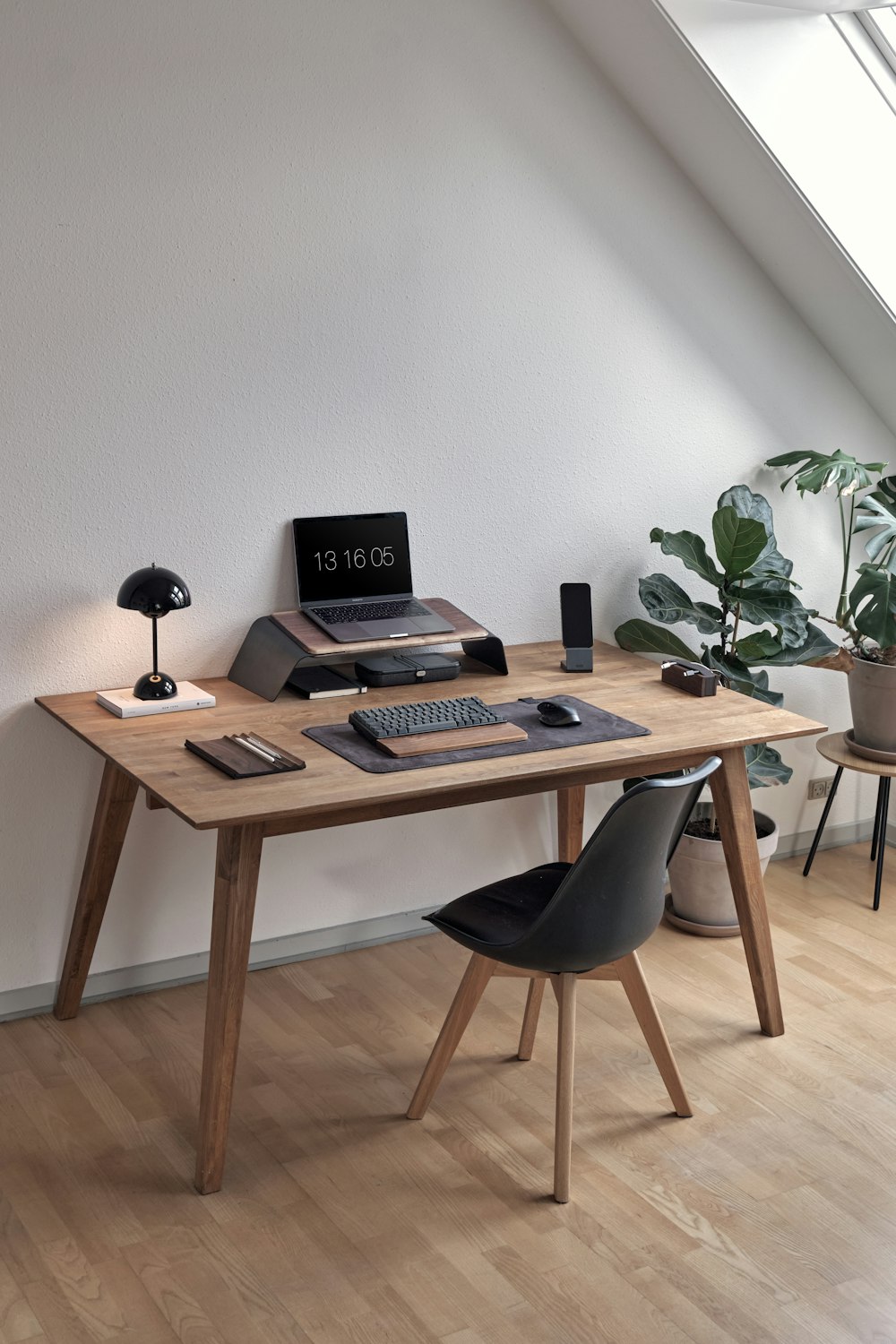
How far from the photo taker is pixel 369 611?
3180mm

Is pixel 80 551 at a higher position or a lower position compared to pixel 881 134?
lower

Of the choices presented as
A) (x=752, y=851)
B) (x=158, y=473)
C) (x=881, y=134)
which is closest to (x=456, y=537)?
(x=158, y=473)

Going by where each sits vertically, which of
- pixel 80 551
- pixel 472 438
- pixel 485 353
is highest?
pixel 485 353

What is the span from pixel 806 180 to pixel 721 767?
1.53 meters

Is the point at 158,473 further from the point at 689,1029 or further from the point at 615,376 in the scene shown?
the point at 689,1029

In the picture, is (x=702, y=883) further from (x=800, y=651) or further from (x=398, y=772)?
(x=398, y=772)

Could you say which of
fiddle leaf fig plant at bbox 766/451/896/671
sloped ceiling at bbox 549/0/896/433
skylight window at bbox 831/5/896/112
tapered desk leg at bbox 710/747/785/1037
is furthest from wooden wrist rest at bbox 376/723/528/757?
skylight window at bbox 831/5/896/112

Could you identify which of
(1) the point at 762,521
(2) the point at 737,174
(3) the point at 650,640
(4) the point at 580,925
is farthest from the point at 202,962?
(2) the point at 737,174

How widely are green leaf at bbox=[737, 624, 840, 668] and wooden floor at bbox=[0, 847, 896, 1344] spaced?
2.62 feet

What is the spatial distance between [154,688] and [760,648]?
5.16 ft

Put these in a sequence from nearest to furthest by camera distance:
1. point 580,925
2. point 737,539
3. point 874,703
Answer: point 580,925 → point 737,539 → point 874,703

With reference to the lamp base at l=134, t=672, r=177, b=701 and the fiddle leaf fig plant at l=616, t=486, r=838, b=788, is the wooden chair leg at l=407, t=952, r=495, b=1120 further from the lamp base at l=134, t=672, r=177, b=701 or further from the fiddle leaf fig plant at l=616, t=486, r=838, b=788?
the fiddle leaf fig plant at l=616, t=486, r=838, b=788

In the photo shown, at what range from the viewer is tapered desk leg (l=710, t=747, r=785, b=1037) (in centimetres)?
295

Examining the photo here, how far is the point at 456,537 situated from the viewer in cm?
341
